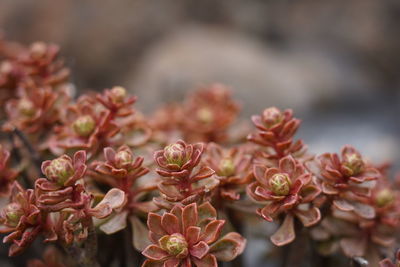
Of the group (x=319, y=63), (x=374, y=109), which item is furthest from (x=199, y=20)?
(x=374, y=109)

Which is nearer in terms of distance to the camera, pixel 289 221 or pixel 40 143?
pixel 289 221

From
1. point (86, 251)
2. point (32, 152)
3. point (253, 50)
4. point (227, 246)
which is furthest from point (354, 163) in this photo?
point (253, 50)

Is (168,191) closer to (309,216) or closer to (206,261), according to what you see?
(206,261)

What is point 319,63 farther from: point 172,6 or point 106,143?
point 106,143

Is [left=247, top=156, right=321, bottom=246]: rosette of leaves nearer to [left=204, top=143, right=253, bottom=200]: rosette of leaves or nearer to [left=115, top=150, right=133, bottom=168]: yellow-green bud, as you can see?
[left=204, top=143, right=253, bottom=200]: rosette of leaves

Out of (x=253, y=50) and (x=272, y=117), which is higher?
(x=272, y=117)

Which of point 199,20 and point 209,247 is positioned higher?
point 209,247

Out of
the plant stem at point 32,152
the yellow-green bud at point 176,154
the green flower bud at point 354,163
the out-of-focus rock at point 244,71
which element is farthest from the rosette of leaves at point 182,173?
the out-of-focus rock at point 244,71

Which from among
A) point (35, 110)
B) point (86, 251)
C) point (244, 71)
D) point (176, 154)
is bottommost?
point (244, 71)
